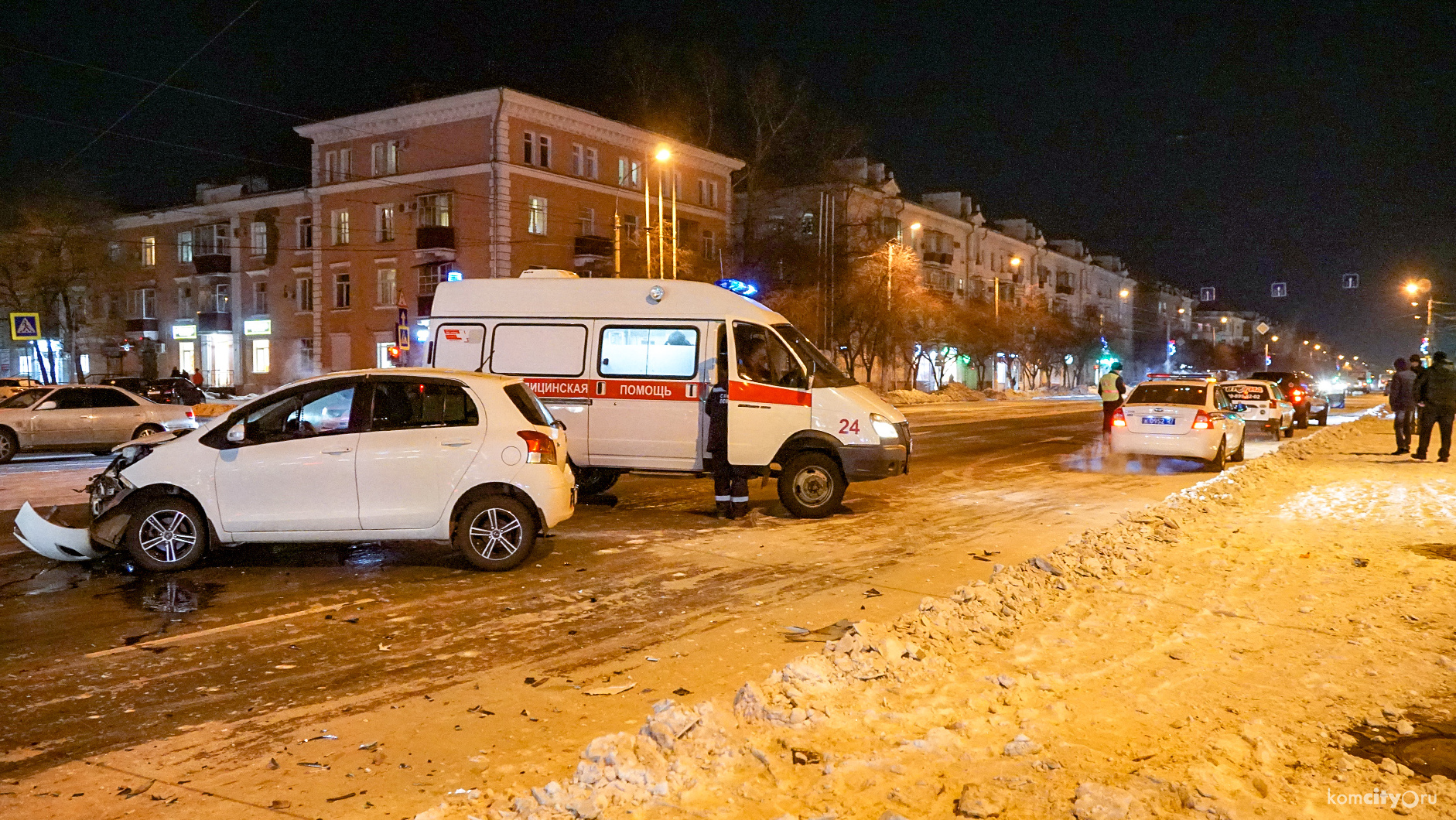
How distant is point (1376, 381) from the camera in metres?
171

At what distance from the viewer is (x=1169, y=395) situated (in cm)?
1652

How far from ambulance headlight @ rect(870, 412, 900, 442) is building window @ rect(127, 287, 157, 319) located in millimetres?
53237

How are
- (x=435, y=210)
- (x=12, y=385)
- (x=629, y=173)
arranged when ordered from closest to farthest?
(x=12, y=385)
(x=435, y=210)
(x=629, y=173)

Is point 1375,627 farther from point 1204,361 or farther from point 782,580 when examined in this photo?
point 1204,361

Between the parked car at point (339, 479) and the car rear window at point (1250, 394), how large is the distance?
20437 millimetres

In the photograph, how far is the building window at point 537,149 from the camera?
1507 inches

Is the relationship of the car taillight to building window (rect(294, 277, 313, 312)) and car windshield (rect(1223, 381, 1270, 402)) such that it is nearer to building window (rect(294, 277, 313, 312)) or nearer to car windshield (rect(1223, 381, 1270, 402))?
car windshield (rect(1223, 381, 1270, 402))

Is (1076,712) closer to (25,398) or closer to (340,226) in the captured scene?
(25,398)

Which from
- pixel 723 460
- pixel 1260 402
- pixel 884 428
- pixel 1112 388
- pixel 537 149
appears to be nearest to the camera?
pixel 723 460

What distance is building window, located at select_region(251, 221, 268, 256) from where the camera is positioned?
151ft

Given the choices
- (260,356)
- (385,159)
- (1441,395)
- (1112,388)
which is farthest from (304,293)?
(1441,395)

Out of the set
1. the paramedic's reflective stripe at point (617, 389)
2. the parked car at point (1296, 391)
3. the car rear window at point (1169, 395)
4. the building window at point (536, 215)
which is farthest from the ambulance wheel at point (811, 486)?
the building window at point (536, 215)

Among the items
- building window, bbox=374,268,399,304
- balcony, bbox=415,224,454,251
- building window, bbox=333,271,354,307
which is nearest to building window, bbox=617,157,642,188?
balcony, bbox=415,224,454,251

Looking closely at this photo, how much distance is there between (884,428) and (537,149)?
31.2m
